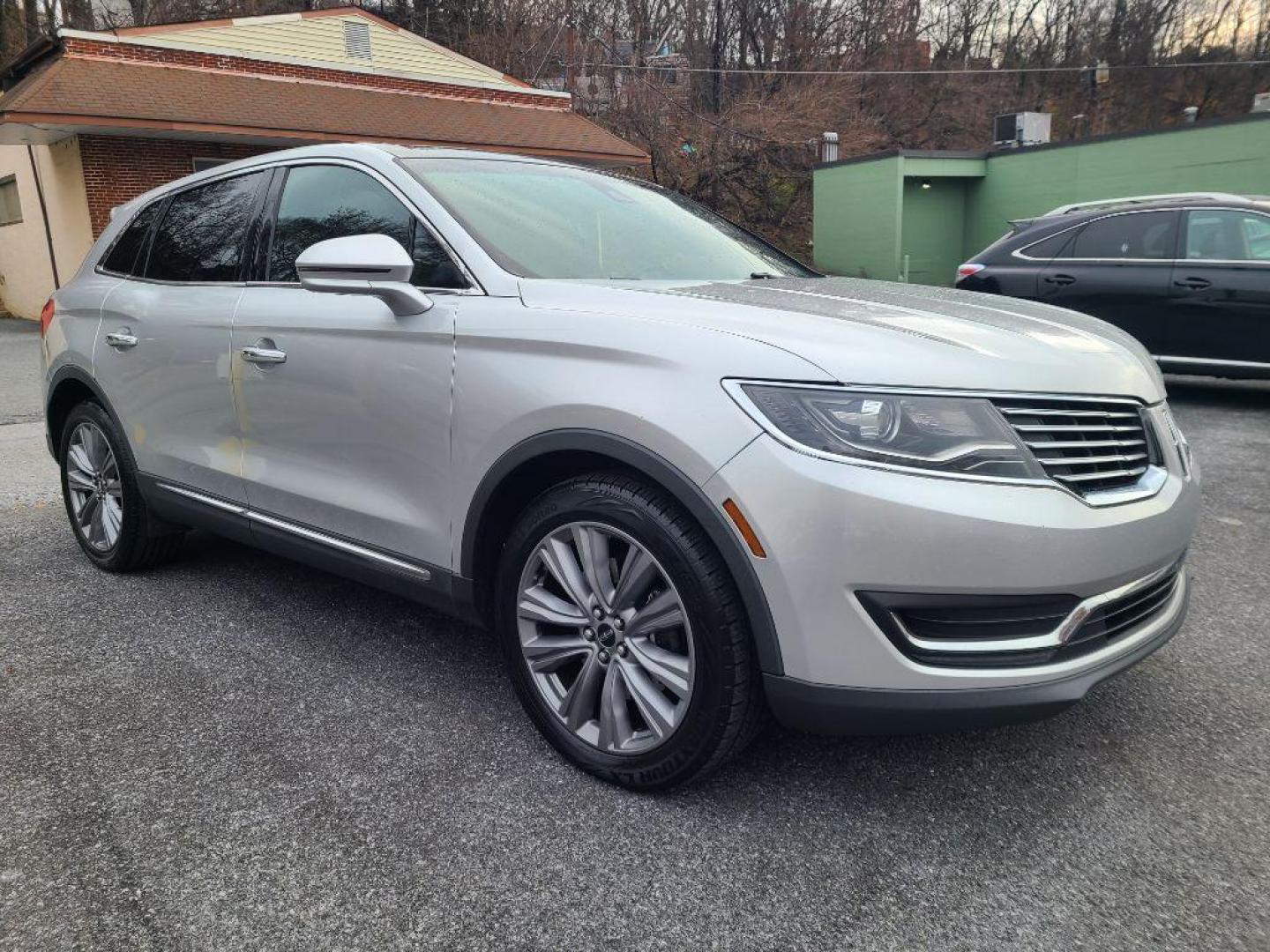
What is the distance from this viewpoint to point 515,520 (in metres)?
2.64

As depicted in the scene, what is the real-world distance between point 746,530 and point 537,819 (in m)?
0.91

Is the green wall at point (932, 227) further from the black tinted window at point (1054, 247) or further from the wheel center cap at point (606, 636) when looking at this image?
the wheel center cap at point (606, 636)

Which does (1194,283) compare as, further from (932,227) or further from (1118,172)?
(932,227)

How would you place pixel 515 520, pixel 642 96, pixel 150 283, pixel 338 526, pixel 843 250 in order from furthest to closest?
pixel 642 96 → pixel 843 250 → pixel 150 283 → pixel 338 526 → pixel 515 520

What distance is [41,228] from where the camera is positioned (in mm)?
18422

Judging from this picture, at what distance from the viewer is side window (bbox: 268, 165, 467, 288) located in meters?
2.88

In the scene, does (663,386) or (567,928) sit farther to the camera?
(663,386)

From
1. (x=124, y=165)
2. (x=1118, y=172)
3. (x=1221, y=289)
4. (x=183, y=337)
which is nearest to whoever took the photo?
(x=183, y=337)

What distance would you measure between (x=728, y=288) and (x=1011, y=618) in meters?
1.23

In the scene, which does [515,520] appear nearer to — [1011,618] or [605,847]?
[605,847]

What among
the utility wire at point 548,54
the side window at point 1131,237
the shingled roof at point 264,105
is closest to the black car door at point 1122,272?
the side window at point 1131,237

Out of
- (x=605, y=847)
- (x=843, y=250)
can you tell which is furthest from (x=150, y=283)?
(x=843, y=250)

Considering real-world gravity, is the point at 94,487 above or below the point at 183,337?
below

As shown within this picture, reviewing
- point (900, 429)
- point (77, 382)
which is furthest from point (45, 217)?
point (900, 429)
